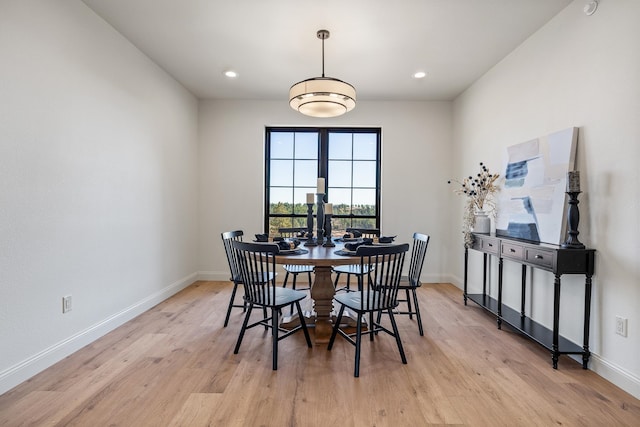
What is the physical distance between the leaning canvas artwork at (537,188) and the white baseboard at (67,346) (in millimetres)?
3811

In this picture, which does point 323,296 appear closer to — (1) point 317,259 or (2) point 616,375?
(1) point 317,259

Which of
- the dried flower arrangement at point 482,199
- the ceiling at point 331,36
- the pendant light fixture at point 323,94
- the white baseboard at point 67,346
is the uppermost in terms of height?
the ceiling at point 331,36

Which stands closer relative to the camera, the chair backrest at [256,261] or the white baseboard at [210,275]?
the chair backrest at [256,261]

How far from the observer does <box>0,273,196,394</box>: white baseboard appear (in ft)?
6.66

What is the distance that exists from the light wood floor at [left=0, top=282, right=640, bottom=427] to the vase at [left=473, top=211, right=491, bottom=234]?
108cm

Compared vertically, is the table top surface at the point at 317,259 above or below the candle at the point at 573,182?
below

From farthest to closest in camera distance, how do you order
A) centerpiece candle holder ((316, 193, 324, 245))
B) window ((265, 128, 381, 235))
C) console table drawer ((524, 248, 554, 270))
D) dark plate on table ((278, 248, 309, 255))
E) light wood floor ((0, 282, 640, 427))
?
window ((265, 128, 381, 235))
centerpiece candle holder ((316, 193, 324, 245))
dark plate on table ((278, 248, 309, 255))
console table drawer ((524, 248, 554, 270))
light wood floor ((0, 282, 640, 427))

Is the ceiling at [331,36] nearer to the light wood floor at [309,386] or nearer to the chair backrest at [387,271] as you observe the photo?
the chair backrest at [387,271]

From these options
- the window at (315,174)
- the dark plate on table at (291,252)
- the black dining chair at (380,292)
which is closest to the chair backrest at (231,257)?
the dark plate on table at (291,252)

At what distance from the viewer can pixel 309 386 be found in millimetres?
2074

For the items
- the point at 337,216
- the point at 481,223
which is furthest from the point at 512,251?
the point at 337,216

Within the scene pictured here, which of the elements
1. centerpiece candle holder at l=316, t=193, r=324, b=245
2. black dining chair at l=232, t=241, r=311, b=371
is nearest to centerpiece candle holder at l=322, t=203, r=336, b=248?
centerpiece candle holder at l=316, t=193, r=324, b=245

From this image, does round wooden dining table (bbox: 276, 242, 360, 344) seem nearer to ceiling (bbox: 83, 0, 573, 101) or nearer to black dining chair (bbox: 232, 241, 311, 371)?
black dining chair (bbox: 232, 241, 311, 371)

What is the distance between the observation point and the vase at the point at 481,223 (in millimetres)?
3553
